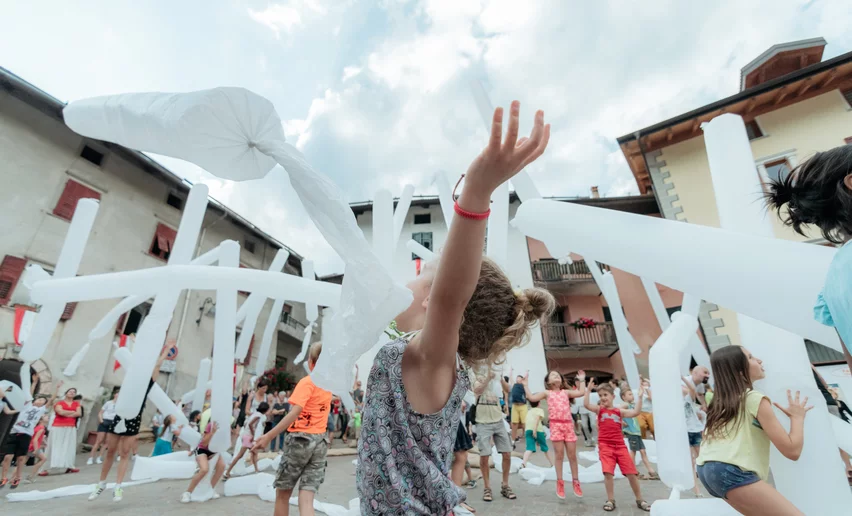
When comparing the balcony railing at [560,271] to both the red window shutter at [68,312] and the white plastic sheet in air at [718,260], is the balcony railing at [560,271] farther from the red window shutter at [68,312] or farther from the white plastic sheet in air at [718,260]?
the red window shutter at [68,312]

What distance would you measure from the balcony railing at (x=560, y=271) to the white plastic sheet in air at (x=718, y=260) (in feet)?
49.3

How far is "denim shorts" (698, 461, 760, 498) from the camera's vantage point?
6.68 ft

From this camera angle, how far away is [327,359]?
4.36ft

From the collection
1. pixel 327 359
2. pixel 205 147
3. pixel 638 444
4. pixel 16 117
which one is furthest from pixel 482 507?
pixel 16 117

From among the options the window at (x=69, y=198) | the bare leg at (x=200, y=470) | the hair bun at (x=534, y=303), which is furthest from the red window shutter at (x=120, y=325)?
the hair bun at (x=534, y=303)

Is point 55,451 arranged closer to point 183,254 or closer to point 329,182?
point 183,254

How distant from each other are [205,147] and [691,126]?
1531cm

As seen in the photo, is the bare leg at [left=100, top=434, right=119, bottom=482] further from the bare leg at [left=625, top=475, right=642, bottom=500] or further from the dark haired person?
the dark haired person

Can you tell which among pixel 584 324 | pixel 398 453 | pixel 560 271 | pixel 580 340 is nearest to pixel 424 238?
pixel 560 271

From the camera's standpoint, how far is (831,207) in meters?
1.25

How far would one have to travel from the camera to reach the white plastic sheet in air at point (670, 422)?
3.15 metres

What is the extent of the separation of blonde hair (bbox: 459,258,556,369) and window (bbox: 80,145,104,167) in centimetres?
1691

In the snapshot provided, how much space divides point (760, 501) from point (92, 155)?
1781cm

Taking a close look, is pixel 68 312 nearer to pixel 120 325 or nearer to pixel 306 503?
pixel 120 325
